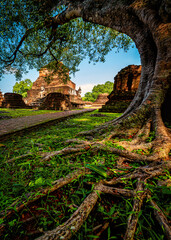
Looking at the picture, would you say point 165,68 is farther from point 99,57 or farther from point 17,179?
point 99,57

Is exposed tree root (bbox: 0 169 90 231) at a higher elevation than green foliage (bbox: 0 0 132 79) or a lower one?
lower

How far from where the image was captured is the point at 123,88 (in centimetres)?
1155

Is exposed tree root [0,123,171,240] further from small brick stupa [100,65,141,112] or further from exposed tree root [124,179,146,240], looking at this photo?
small brick stupa [100,65,141,112]

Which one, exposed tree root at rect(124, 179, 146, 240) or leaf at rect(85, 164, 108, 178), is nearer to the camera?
exposed tree root at rect(124, 179, 146, 240)

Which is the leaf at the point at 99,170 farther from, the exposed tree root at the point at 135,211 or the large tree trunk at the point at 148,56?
the large tree trunk at the point at 148,56

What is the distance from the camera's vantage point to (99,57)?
9.30 metres

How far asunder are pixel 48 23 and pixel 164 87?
24.1 ft

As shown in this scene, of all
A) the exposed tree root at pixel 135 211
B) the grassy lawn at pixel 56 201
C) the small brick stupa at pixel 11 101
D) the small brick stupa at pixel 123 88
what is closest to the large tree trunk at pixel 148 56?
the exposed tree root at pixel 135 211

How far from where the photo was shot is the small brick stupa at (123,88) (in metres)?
10.1

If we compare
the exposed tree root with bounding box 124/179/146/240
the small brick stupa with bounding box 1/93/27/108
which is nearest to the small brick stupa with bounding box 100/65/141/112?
the exposed tree root with bounding box 124/179/146/240

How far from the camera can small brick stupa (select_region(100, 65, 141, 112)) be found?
10.1 meters

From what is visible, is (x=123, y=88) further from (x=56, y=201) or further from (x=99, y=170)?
(x=56, y=201)

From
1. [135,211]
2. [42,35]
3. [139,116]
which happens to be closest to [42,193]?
[135,211]

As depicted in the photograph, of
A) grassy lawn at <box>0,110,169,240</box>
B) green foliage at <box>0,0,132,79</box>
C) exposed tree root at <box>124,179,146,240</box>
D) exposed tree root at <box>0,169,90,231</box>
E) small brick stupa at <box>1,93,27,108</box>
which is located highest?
green foliage at <box>0,0,132,79</box>
